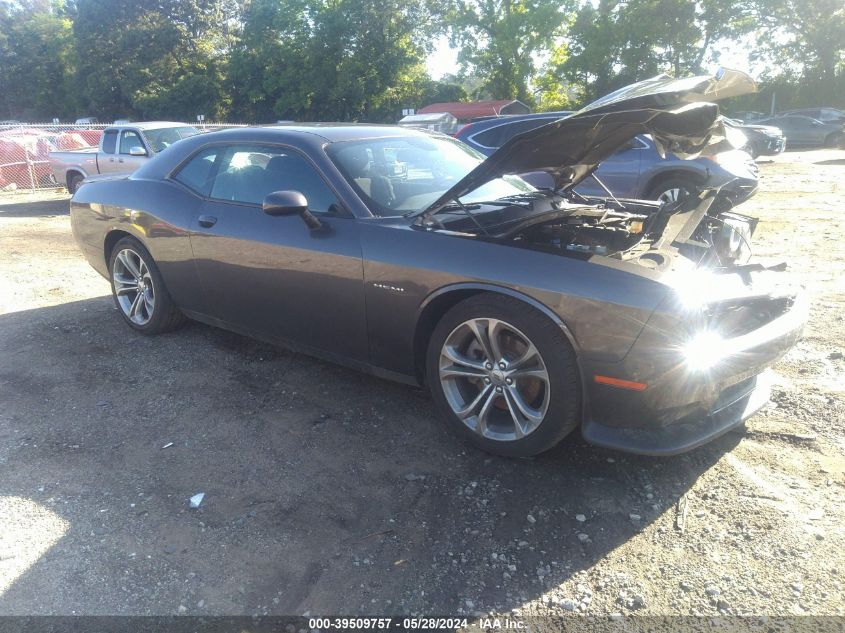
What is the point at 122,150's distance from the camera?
12.1 m

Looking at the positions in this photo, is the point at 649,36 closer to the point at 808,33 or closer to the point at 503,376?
the point at 808,33

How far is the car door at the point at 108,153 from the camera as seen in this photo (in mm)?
12211

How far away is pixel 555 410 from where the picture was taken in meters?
2.81

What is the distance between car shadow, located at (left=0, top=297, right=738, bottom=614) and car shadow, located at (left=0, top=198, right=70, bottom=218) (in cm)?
970

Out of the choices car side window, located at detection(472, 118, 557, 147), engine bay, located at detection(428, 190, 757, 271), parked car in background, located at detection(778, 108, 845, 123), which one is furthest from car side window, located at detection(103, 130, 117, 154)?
parked car in background, located at detection(778, 108, 845, 123)

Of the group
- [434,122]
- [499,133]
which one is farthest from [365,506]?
[434,122]

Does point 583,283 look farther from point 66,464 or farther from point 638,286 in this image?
point 66,464

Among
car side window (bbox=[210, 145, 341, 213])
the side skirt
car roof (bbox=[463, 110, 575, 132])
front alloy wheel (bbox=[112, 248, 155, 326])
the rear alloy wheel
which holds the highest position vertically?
car roof (bbox=[463, 110, 575, 132])

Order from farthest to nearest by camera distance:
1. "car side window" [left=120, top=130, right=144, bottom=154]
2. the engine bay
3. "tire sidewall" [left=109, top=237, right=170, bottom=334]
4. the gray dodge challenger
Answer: "car side window" [left=120, top=130, right=144, bottom=154] → "tire sidewall" [left=109, top=237, right=170, bottom=334] → the engine bay → the gray dodge challenger

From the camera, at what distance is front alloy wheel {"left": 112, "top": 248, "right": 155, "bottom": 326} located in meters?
4.88

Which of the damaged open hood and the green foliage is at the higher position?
the green foliage

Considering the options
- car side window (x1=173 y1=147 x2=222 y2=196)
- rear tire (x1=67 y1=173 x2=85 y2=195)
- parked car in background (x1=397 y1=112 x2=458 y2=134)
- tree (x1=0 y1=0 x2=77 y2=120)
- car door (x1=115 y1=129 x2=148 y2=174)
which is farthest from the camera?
tree (x1=0 y1=0 x2=77 y2=120)

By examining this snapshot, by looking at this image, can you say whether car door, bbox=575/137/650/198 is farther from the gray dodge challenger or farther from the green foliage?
the green foliage

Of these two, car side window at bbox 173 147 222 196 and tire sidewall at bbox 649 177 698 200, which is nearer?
Answer: car side window at bbox 173 147 222 196
